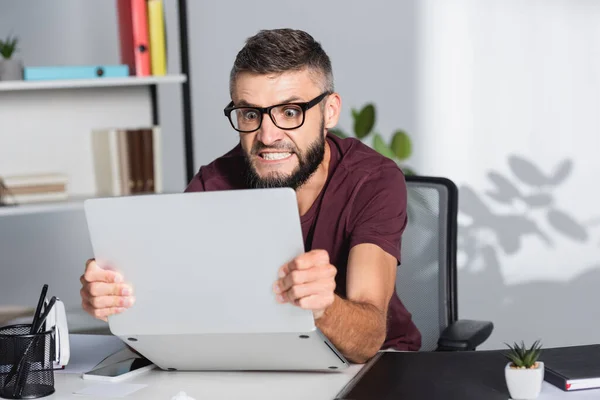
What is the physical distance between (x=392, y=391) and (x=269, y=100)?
669 millimetres

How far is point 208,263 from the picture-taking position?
137 centimetres

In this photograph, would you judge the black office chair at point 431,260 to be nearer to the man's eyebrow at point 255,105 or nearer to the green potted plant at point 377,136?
the man's eyebrow at point 255,105

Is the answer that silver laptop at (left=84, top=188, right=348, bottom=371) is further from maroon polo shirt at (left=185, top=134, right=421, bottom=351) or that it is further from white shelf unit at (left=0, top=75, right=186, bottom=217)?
white shelf unit at (left=0, top=75, right=186, bottom=217)

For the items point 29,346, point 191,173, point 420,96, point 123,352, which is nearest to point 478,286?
point 420,96

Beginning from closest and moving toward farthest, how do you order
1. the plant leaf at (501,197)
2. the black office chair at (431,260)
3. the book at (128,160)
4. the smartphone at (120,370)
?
the smartphone at (120,370)
the black office chair at (431,260)
the book at (128,160)
the plant leaf at (501,197)

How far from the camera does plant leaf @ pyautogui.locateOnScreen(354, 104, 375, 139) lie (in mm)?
3482

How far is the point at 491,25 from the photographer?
377 cm

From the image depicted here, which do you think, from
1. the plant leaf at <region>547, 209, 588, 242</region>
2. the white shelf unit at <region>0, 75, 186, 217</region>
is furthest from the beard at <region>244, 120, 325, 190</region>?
the plant leaf at <region>547, 209, 588, 242</region>

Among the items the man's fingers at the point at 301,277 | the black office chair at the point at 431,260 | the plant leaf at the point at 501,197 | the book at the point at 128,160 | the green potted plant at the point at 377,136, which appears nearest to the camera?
the man's fingers at the point at 301,277

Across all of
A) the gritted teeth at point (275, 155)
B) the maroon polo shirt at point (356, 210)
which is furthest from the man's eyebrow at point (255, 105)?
the maroon polo shirt at point (356, 210)

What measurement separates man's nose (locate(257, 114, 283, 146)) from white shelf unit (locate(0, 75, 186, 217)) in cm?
149

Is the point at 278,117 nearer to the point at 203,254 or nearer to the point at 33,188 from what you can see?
the point at 203,254

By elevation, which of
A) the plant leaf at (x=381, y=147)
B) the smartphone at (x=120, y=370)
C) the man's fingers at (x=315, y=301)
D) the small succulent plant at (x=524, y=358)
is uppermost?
the man's fingers at (x=315, y=301)

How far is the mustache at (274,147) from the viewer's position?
1.87m
